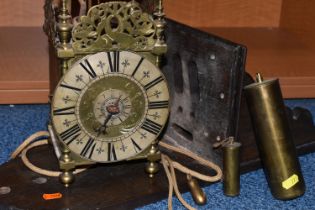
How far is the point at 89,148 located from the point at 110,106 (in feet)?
0.31

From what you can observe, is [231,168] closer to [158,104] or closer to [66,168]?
[158,104]

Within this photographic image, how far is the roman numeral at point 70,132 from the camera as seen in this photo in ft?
3.96

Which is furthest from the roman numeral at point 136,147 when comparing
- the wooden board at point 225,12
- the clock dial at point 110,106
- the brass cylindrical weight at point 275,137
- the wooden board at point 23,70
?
the wooden board at point 225,12

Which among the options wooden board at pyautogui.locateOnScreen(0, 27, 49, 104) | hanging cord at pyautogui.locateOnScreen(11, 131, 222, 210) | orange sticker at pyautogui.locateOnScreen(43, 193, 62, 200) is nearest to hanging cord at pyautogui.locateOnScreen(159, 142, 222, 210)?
hanging cord at pyautogui.locateOnScreen(11, 131, 222, 210)

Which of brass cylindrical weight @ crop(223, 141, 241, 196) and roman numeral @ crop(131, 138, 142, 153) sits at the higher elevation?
roman numeral @ crop(131, 138, 142, 153)

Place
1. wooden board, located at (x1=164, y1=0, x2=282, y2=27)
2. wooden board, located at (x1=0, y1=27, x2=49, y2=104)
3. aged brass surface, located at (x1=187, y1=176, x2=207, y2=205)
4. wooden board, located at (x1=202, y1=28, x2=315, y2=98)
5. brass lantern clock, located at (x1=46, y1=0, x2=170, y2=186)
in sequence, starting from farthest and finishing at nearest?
wooden board, located at (x1=164, y1=0, x2=282, y2=27) < wooden board, located at (x1=202, y1=28, x2=315, y2=98) < wooden board, located at (x1=0, y1=27, x2=49, y2=104) < aged brass surface, located at (x1=187, y1=176, x2=207, y2=205) < brass lantern clock, located at (x1=46, y1=0, x2=170, y2=186)

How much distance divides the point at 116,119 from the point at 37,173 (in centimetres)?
21

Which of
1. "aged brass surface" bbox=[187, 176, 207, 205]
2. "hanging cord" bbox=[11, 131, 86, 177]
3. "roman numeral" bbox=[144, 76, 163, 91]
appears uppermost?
"roman numeral" bbox=[144, 76, 163, 91]

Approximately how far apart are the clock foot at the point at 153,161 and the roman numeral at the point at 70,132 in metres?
0.16

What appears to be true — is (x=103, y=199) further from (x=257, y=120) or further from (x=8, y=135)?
(x=8, y=135)

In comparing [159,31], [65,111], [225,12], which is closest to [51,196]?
[65,111]

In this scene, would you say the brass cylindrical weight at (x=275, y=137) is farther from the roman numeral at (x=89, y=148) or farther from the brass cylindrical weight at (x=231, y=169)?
the roman numeral at (x=89, y=148)

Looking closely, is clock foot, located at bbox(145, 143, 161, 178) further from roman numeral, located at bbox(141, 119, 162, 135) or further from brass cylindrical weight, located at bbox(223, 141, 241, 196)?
brass cylindrical weight, located at bbox(223, 141, 241, 196)

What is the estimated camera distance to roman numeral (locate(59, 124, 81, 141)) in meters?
1.21
